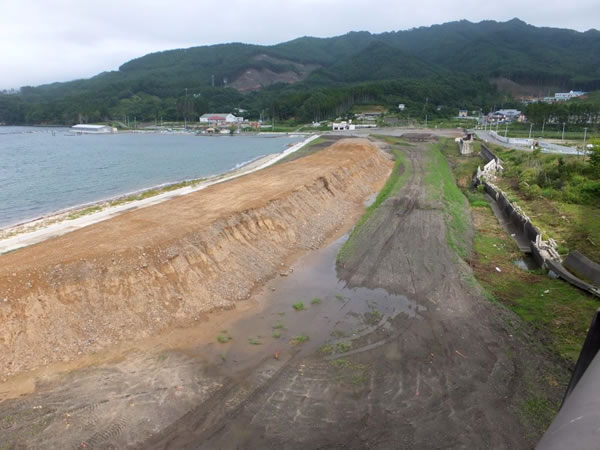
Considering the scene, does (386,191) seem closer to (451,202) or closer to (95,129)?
(451,202)

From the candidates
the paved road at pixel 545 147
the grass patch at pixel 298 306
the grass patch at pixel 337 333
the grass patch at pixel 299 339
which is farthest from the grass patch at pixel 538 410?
the paved road at pixel 545 147

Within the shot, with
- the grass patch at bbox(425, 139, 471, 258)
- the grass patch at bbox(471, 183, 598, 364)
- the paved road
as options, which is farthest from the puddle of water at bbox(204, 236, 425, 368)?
the paved road

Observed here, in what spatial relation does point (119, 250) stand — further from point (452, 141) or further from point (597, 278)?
point (452, 141)

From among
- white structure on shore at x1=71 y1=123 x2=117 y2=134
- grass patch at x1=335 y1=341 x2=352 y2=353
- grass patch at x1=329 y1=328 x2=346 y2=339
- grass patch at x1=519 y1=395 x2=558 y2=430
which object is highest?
white structure on shore at x1=71 y1=123 x2=117 y2=134

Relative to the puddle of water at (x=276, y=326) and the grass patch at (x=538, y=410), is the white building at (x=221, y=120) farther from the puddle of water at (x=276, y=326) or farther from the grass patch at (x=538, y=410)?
the grass patch at (x=538, y=410)

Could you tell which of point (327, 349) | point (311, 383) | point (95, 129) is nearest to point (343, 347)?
point (327, 349)

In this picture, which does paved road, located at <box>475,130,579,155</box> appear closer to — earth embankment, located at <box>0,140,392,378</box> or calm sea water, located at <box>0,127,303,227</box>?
earth embankment, located at <box>0,140,392,378</box>

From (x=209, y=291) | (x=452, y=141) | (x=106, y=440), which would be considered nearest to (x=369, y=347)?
(x=209, y=291)
